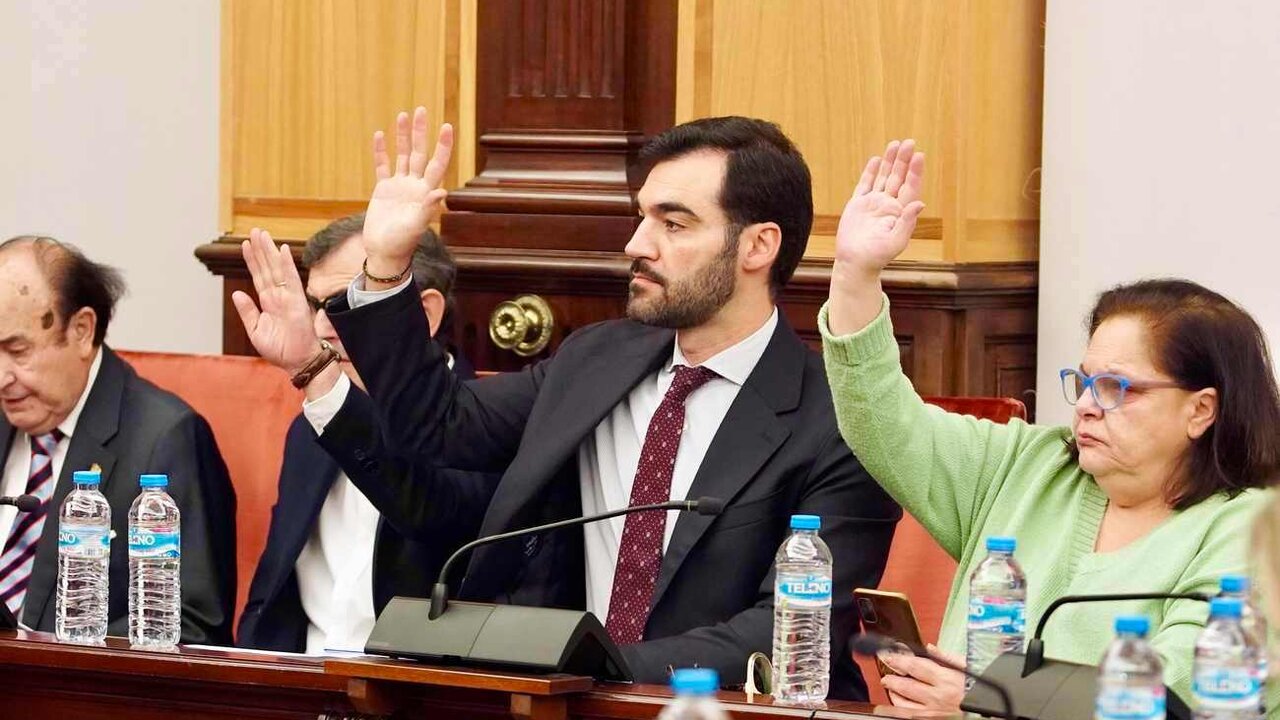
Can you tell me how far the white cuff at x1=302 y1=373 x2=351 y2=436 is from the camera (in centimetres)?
283

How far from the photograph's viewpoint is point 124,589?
125 inches

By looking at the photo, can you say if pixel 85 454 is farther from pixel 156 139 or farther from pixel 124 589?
pixel 156 139

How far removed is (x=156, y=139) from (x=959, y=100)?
2.17 meters

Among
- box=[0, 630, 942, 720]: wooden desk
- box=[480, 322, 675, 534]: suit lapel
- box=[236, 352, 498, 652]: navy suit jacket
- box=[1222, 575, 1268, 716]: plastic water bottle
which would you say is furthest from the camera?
box=[236, 352, 498, 652]: navy suit jacket

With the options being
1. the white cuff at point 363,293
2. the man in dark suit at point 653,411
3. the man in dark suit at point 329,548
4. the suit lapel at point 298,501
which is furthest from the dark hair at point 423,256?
the white cuff at point 363,293

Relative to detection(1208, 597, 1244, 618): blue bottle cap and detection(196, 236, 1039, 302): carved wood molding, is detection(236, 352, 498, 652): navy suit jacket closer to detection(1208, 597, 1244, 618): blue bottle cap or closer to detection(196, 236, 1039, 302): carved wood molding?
detection(196, 236, 1039, 302): carved wood molding

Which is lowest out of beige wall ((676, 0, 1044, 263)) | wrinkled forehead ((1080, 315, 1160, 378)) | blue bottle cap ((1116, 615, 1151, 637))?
blue bottle cap ((1116, 615, 1151, 637))

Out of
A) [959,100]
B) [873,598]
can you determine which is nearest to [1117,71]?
[959,100]

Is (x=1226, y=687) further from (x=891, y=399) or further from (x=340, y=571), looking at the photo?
(x=340, y=571)

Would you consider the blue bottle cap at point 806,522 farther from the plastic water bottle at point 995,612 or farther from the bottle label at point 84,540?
the bottle label at point 84,540

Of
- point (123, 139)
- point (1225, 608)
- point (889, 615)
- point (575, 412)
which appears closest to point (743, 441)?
point (575, 412)

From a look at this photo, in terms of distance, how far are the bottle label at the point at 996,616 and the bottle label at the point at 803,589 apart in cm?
19

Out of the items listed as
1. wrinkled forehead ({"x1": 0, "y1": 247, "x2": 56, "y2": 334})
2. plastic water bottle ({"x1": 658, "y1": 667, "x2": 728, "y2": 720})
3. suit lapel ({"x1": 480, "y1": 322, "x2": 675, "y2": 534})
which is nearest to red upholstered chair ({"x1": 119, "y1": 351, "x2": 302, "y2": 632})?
wrinkled forehead ({"x1": 0, "y1": 247, "x2": 56, "y2": 334})

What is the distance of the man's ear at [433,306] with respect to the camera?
3387mm
